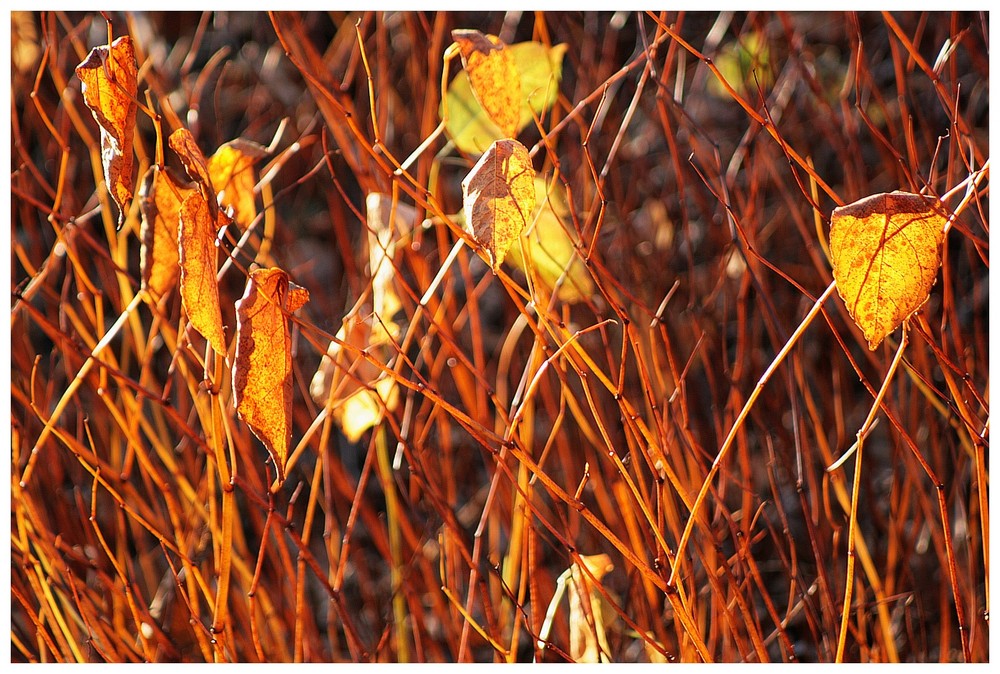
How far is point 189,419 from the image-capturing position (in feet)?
2.64

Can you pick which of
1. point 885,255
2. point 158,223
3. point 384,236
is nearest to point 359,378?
point 384,236

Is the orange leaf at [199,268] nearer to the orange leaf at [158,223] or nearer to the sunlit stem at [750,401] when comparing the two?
the orange leaf at [158,223]

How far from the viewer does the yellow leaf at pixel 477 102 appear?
0.68 meters

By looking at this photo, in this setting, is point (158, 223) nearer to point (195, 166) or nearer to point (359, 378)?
point (195, 166)

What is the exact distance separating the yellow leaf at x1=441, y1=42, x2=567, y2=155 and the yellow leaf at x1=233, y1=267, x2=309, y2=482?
324mm

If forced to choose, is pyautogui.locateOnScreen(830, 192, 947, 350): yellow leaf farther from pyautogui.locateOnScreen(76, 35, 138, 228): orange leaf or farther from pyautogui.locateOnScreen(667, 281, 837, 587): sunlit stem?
pyautogui.locateOnScreen(76, 35, 138, 228): orange leaf

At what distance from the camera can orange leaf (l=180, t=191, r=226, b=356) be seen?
377 millimetres

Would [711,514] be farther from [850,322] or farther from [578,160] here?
[578,160]

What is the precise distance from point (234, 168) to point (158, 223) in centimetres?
11

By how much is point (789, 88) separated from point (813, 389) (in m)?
0.35

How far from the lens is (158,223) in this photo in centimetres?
42

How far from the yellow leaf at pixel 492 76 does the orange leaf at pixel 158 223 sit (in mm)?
162

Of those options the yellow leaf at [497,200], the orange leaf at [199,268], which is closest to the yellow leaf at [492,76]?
the yellow leaf at [497,200]

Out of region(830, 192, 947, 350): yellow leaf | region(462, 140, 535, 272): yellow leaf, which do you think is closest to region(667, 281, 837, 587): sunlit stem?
region(830, 192, 947, 350): yellow leaf
